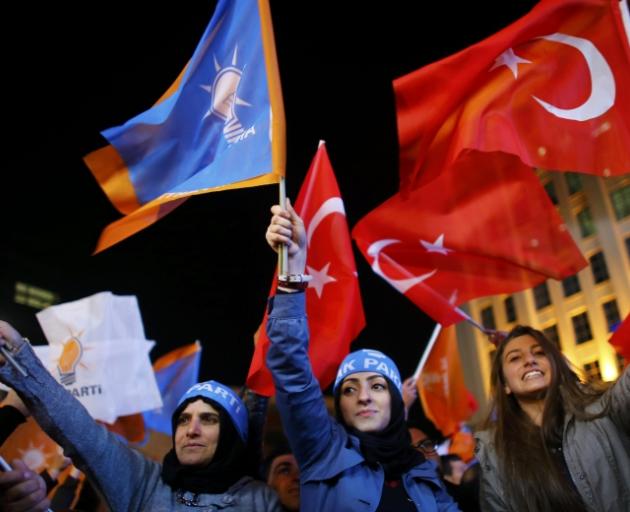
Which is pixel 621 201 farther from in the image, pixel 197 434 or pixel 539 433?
pixel 197 434

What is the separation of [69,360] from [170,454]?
136 inches

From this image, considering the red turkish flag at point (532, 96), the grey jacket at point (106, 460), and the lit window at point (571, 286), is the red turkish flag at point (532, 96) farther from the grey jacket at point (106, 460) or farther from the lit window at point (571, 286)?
the lit window at point (571, 286)

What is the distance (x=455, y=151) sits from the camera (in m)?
3.91

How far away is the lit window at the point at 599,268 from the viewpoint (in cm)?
2556

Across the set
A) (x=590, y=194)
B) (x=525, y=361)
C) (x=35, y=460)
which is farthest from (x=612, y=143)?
(x=590, y=194)

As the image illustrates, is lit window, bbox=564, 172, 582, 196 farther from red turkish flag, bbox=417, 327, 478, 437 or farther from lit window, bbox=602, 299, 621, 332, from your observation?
red turkish flag, bbox=417, 327, 478, 437

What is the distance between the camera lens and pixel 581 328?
26969 millimetres

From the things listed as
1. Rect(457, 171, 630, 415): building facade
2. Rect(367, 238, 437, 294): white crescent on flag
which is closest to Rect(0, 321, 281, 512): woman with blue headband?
Rect(367, 238, 437, 294): white crescent on flag

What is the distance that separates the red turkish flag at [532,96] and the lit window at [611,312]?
23.8 m

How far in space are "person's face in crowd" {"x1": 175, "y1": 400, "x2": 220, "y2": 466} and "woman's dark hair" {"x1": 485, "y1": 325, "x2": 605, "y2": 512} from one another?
151 centimetres

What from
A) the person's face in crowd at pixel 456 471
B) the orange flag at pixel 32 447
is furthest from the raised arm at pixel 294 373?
the orange flag at pixel 32 447

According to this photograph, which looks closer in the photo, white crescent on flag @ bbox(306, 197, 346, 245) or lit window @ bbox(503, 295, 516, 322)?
white crescent on flag @ bbox(306, 197, 346, 245)

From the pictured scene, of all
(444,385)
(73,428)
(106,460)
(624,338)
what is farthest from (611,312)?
(73,428)

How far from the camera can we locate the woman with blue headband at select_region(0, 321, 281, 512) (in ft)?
7.59
